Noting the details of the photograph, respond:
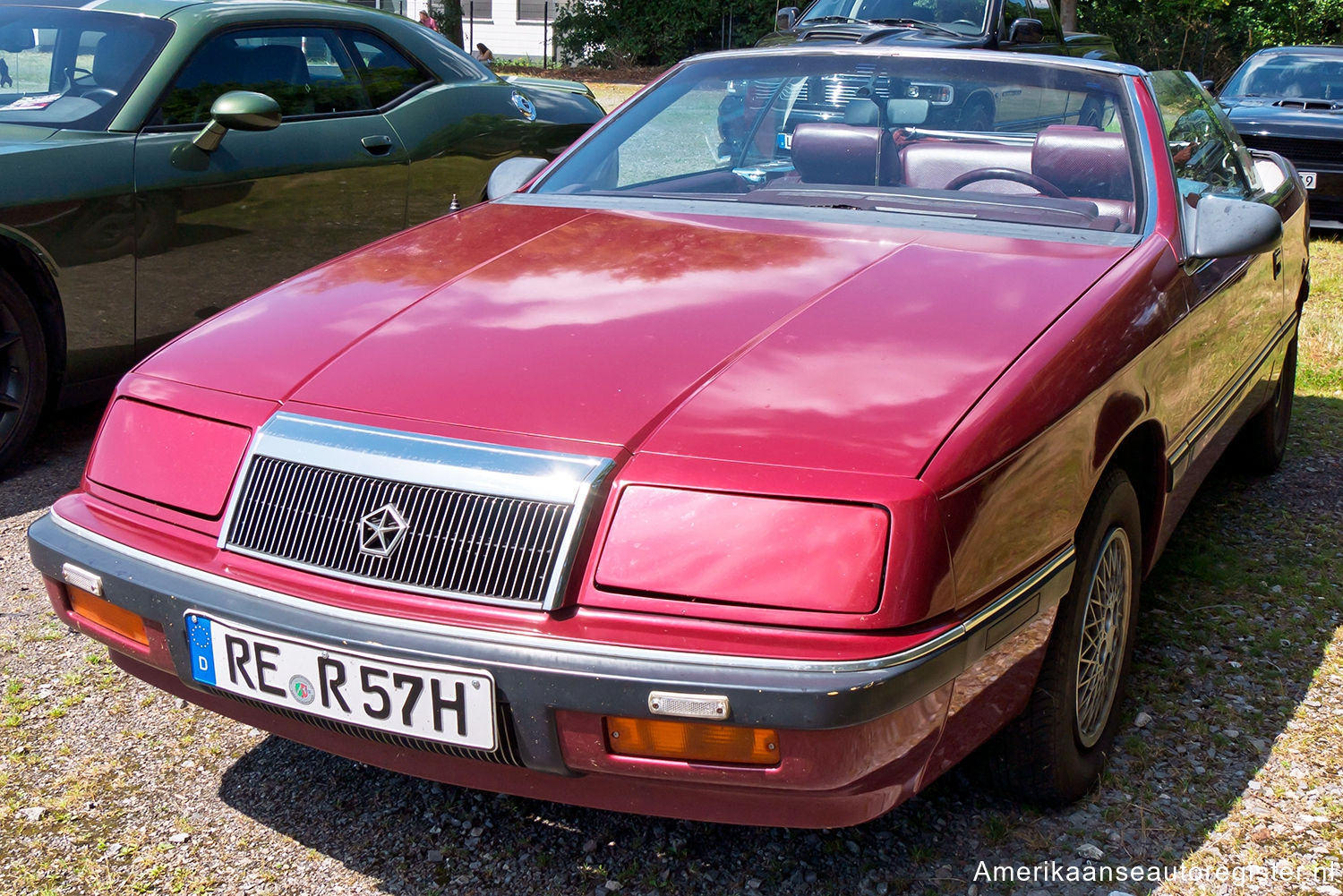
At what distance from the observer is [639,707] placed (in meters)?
1.75

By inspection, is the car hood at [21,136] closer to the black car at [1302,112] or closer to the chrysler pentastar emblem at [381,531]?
the chrysler pentastar emblem at [381,531]

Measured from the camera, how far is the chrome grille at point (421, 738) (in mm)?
1824

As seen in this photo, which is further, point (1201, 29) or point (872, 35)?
point (1201, 29)

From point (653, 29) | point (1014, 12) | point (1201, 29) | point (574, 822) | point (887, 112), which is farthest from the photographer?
point (653, 29)

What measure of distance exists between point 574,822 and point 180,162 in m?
2.97

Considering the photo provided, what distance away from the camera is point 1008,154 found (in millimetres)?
3223

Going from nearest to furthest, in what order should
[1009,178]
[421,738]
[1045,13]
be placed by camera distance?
[421,738], [1009,178], [1045,13]

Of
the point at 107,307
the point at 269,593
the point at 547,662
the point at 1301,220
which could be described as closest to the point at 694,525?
the point at 547,662

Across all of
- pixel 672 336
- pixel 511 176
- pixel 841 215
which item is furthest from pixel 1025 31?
pixel 672 336

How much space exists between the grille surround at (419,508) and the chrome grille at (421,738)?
19 centimetres

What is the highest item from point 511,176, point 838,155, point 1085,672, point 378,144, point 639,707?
point 838,155

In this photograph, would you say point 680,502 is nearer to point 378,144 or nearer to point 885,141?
point 885,141

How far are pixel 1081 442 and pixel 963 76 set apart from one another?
4.82 feet

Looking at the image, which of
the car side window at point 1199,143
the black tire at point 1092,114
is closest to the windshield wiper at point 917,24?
the car side window at point 1199,143
